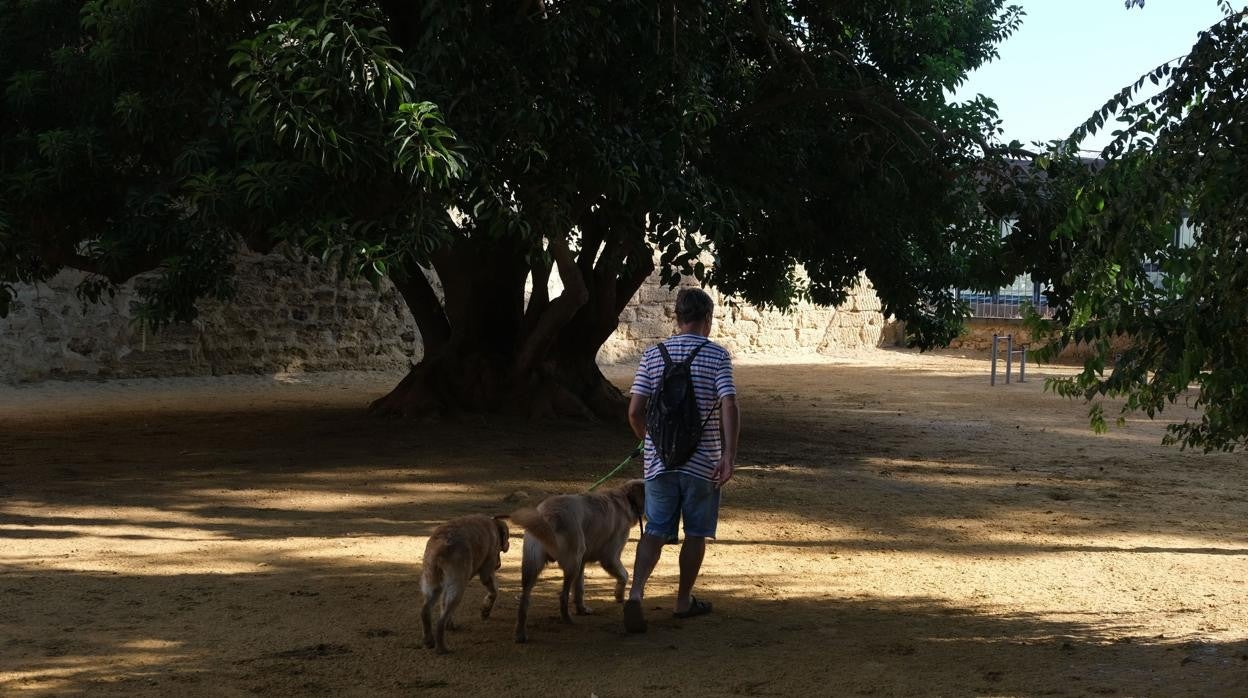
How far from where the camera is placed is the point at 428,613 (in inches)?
208

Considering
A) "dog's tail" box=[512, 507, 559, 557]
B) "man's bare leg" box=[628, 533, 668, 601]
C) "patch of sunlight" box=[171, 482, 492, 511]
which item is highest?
"dog's tail" box=[512, 507, 559, 557]

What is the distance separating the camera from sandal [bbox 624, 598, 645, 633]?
5566 millimetres

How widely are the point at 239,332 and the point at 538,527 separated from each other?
46.4 feet

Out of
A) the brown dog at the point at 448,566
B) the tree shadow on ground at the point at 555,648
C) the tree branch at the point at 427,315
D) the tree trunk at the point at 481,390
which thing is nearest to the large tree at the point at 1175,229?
the tree shadow on ground at the point at 555,648

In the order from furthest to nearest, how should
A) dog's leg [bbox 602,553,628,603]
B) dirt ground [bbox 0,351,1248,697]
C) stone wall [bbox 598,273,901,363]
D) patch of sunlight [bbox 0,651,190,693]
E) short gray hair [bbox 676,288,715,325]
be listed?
1. stone wall [bbox 598,273,901,363]
2. dog's leg [bbox 602,553,628,603]
3. short gray hair [bbox 676,288,715,325]
4. dirt ground [bbox 0,351,1248,697]
5. patch of sunlight [bbox 0,651,190,693]

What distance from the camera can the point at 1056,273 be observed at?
11305 mm

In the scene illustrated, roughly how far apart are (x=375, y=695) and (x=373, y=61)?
13.4 feet

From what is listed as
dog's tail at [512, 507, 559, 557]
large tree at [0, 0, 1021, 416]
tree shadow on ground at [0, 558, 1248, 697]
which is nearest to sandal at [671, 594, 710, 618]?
tree shadow on ground at [0, 558, 1248, 697]

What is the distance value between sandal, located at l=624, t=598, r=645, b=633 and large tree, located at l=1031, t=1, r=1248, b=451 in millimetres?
2151

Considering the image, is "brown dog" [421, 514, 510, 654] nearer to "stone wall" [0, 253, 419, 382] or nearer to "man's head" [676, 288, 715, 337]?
"man's head" [676, 288, 715, 337]

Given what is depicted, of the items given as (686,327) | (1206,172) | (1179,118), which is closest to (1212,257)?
(1206,172)

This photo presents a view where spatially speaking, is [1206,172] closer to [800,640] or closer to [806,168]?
[800,640]

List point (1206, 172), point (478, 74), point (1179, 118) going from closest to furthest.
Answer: point (1206, 172) → point (1179, 118) → point (478, 74)

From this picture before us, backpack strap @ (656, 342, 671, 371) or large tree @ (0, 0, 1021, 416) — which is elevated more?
large tree @ (0, 0, 1021, 416)
